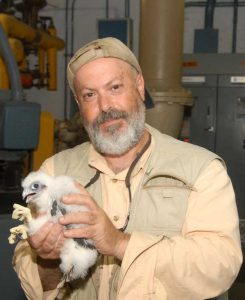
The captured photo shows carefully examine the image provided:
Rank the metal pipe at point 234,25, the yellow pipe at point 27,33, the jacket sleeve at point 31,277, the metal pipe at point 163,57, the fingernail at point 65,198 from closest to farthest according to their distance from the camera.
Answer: the fingernail at point 65,198, the jacket sleeve at point 31,277, the metal pipe at point 163,57, the yellow pipe at point 27,33, the metal pipe at point 234,25

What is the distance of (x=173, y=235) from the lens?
43.4 inches

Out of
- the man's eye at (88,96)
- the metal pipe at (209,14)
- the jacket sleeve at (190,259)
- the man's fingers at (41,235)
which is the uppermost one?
the metal pipe at (209,14)

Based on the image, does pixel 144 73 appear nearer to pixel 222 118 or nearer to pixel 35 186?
pixel 222 118

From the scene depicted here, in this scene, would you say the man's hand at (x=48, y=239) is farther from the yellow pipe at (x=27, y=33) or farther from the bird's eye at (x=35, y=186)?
the yellow pipe at (x=27, y=33)

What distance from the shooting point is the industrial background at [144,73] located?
62.3 inches

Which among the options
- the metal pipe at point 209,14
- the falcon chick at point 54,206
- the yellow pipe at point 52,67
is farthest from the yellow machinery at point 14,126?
the metal pipe at point 209,14

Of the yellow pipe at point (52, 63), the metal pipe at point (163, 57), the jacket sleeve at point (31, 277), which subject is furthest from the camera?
the yellow pipe at point (52, 63)

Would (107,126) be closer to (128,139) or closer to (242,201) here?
(128,139)

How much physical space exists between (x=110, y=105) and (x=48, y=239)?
45 centimetres

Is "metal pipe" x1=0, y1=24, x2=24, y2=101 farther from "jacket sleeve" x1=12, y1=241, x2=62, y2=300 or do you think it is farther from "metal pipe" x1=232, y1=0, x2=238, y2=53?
"metal pipe" x1=232, y1=0, x2=238, y2=53

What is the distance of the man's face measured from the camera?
119 cm

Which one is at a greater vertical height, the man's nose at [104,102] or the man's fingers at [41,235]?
the man's nose at [104,102]

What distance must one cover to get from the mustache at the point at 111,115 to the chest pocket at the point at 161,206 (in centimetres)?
21

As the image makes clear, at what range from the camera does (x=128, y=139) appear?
1.20 m
